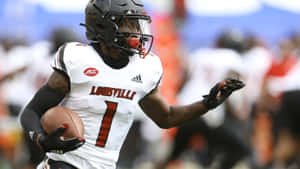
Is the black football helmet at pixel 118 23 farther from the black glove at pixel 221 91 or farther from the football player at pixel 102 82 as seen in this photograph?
the black glove at pixel 221 91

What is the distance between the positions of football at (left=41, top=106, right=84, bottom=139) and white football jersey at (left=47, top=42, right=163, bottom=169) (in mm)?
140

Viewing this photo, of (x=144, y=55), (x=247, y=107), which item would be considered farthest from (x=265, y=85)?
(x=144, y=55)

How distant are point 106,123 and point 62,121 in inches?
13.4

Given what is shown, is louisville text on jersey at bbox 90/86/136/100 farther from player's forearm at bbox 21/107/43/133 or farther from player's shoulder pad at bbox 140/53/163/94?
player's forearm at bbox 21/107/43/133

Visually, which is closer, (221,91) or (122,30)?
(122,30)

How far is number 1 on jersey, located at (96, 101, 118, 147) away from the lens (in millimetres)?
3766

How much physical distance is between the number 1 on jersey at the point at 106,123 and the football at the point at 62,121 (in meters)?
0.17

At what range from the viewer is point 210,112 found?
7078 mm

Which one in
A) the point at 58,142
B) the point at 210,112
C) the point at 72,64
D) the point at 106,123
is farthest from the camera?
the point at 210,112

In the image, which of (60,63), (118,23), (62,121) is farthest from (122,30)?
(62,121)

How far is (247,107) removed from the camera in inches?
286

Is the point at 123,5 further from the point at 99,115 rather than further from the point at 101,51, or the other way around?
the point at 99,115

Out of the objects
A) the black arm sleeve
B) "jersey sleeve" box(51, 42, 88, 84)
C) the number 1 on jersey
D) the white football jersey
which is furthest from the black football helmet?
the black arm sleeve

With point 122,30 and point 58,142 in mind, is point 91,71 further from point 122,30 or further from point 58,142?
point 58,142
